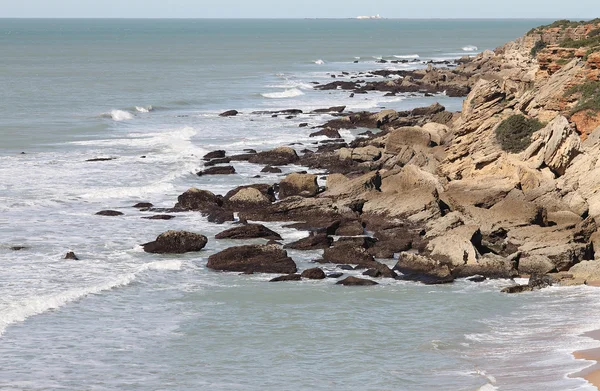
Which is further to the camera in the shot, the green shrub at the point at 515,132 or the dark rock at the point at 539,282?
the green shrub at the point at 515,132

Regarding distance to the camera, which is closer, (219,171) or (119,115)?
(219,171)

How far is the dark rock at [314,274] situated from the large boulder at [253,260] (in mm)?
576

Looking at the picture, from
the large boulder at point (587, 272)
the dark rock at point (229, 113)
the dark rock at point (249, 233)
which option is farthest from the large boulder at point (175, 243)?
the dark rock at point (229, 113)

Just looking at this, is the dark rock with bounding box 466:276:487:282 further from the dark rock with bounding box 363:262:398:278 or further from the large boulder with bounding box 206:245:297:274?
the large boulder with bounding box 206:245:297:274

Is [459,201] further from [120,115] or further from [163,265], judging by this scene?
[120,115]

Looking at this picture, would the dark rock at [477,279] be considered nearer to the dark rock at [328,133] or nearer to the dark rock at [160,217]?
the dark rock at [160,217]

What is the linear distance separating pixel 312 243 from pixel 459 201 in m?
4.91

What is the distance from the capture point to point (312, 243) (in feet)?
85.1

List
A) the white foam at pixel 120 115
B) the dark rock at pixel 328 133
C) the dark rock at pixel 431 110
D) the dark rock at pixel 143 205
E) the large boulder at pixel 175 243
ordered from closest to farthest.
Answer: the large boulder at pixel 175 243 → the dark rock at pixel 143 205 → the dark rock at pixel 328 133 → the dark rock at pixel 431 110 → the white foam at pixel 120 115

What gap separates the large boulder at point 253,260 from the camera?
23.7m

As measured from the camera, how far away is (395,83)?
78375 millimetres

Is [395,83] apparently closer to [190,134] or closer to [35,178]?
[190,134]

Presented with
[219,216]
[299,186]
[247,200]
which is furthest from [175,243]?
[299,186]

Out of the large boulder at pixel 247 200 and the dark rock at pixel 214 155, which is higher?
the large boulder at pixel 247 200
